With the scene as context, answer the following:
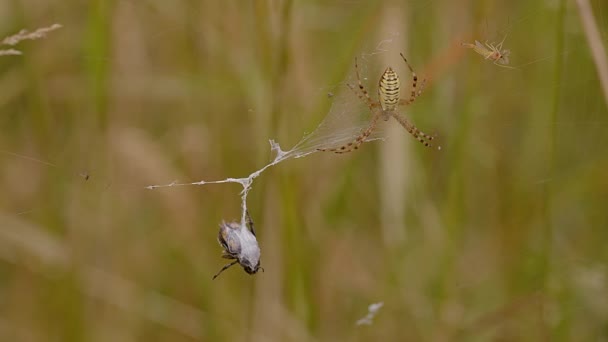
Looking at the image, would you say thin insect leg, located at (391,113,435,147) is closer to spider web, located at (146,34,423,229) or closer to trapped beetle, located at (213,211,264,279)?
spider web, located at (146,34,423,229)

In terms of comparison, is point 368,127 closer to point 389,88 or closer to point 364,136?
point 364,136

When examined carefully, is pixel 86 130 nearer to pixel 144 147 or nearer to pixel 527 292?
pixel 144 147

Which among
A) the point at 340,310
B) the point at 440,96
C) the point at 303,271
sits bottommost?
the point at 303,271

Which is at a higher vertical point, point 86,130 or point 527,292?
point 86,130

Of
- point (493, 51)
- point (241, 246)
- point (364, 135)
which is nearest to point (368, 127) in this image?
point (364, 135)

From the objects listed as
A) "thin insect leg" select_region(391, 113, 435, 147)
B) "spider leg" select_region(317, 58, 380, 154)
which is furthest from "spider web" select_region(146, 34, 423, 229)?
"thin insect leg" select_region(391, 113, 435, 147)

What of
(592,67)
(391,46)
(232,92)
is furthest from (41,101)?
(592,67)
